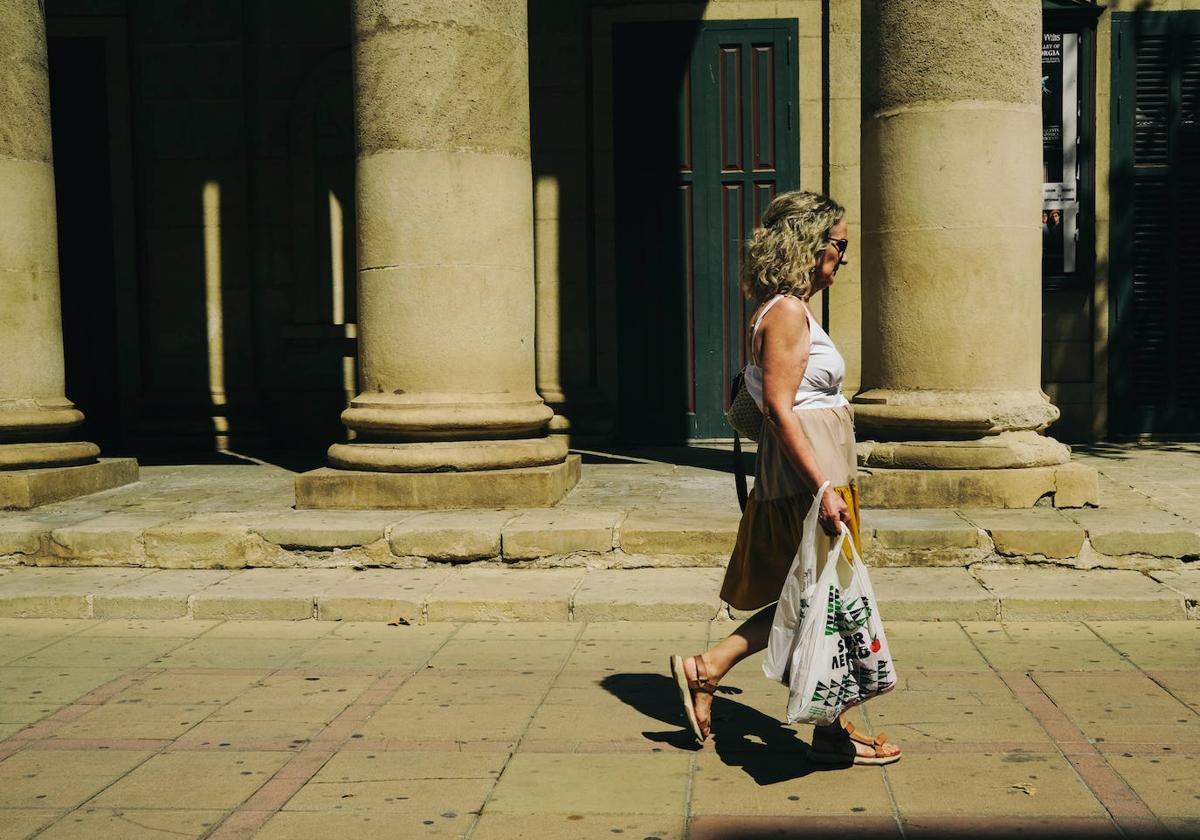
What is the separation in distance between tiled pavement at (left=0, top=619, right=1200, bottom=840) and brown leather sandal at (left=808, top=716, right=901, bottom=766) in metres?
0.05

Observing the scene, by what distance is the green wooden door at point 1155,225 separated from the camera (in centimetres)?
1273

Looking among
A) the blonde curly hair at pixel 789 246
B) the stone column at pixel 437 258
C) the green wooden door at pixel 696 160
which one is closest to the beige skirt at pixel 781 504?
the blonde curly hair at pixel 789 246

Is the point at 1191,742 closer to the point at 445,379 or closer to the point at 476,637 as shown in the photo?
the point at 476,637

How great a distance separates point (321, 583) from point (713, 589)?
2128 mm

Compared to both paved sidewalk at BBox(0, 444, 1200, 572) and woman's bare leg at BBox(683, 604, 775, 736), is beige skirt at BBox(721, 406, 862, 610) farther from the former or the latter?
paved sidewalk at BBox(0, 444, 1200, 572)

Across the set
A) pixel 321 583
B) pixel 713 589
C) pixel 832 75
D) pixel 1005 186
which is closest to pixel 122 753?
pixel 321 583

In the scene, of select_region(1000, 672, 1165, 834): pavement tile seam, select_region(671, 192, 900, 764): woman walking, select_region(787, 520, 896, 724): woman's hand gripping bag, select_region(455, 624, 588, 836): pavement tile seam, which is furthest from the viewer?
select_region(671, 192, 900, 764): woman walking

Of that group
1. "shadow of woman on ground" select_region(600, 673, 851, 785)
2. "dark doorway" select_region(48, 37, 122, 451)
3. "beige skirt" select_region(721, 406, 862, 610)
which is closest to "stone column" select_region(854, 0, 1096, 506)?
"shadow of woman on ground" select_region(600, 673, 851, 785)

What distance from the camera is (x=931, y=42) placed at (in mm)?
8297

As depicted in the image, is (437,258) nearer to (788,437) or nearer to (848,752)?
(788,437)

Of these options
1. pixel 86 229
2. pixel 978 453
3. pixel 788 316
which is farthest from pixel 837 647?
pixel 86 229

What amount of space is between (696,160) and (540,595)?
6.85 m

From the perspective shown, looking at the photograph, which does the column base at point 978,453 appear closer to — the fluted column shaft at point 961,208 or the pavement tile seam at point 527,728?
the fluted column shaft at point 961,208

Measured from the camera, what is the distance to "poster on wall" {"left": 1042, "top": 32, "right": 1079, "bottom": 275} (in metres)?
12.8
